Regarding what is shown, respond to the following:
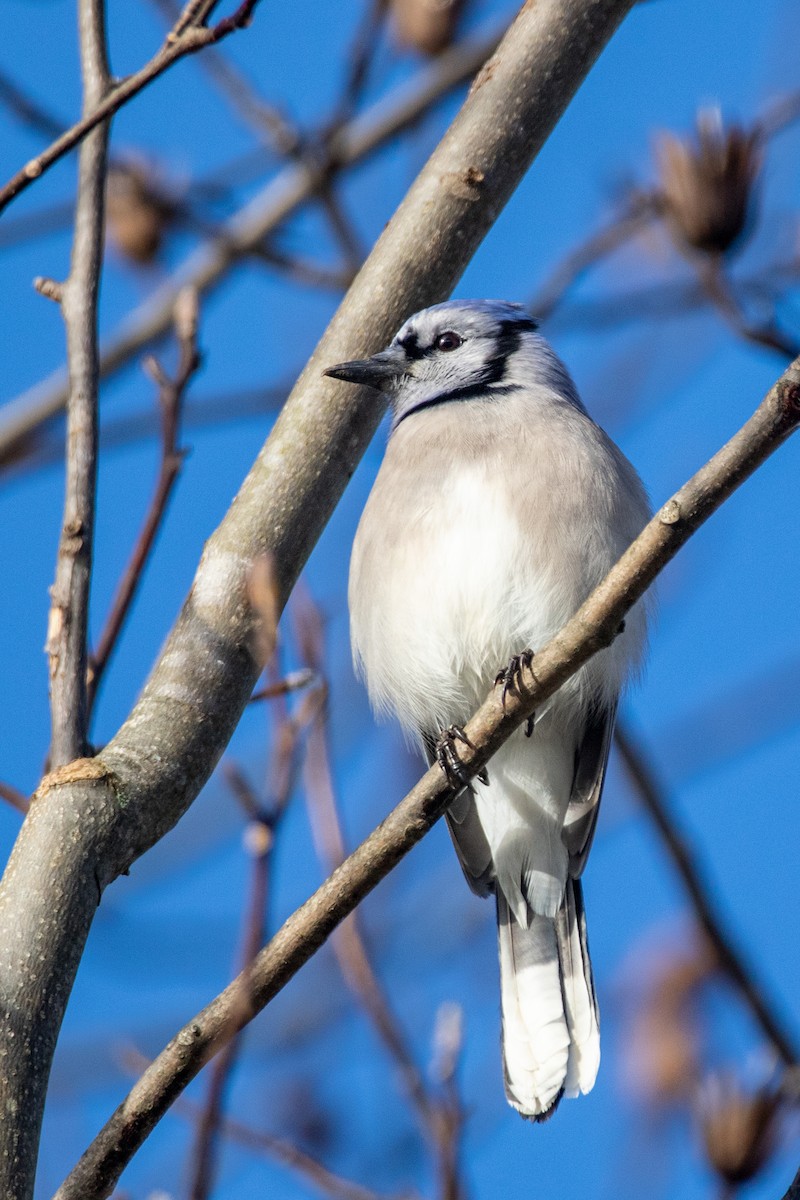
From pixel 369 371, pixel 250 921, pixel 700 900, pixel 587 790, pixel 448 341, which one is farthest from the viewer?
pixel 448 341

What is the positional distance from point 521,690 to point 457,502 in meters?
1.19

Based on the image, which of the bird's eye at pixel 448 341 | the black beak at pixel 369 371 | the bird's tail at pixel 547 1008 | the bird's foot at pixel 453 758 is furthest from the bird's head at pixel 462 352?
the bird's tail at pixel 547 1008

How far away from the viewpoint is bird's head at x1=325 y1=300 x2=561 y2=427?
12.9ft

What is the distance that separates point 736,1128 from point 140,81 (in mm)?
1979

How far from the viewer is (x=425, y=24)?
4547 mm

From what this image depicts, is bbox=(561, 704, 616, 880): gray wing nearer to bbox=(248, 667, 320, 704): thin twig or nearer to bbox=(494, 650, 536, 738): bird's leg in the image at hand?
bbox=(494, 650, 536, 738): bird's leg

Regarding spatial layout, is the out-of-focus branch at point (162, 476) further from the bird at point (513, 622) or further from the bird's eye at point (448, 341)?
the bird's eye at point (448, 341)

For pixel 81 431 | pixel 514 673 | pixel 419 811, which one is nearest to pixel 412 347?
pixel 514 673

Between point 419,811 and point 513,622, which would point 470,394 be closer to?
point 513,622

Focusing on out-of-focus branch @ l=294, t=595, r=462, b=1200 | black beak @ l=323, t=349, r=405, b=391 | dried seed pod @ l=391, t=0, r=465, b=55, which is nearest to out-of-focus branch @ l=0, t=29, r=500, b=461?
dried seed pod @ l=391, t=0, r=465, b=55

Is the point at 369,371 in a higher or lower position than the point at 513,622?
higher

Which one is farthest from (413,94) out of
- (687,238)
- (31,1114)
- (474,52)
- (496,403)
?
(31,1114)

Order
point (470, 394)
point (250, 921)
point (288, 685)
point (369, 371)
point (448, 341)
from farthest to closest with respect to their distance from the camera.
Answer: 1. point (448, 341)
2. point (470, 394)
3. point (369, 371)
4. point (288, 685)
5. point (250, 921)

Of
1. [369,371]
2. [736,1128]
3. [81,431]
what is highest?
[369,371]
